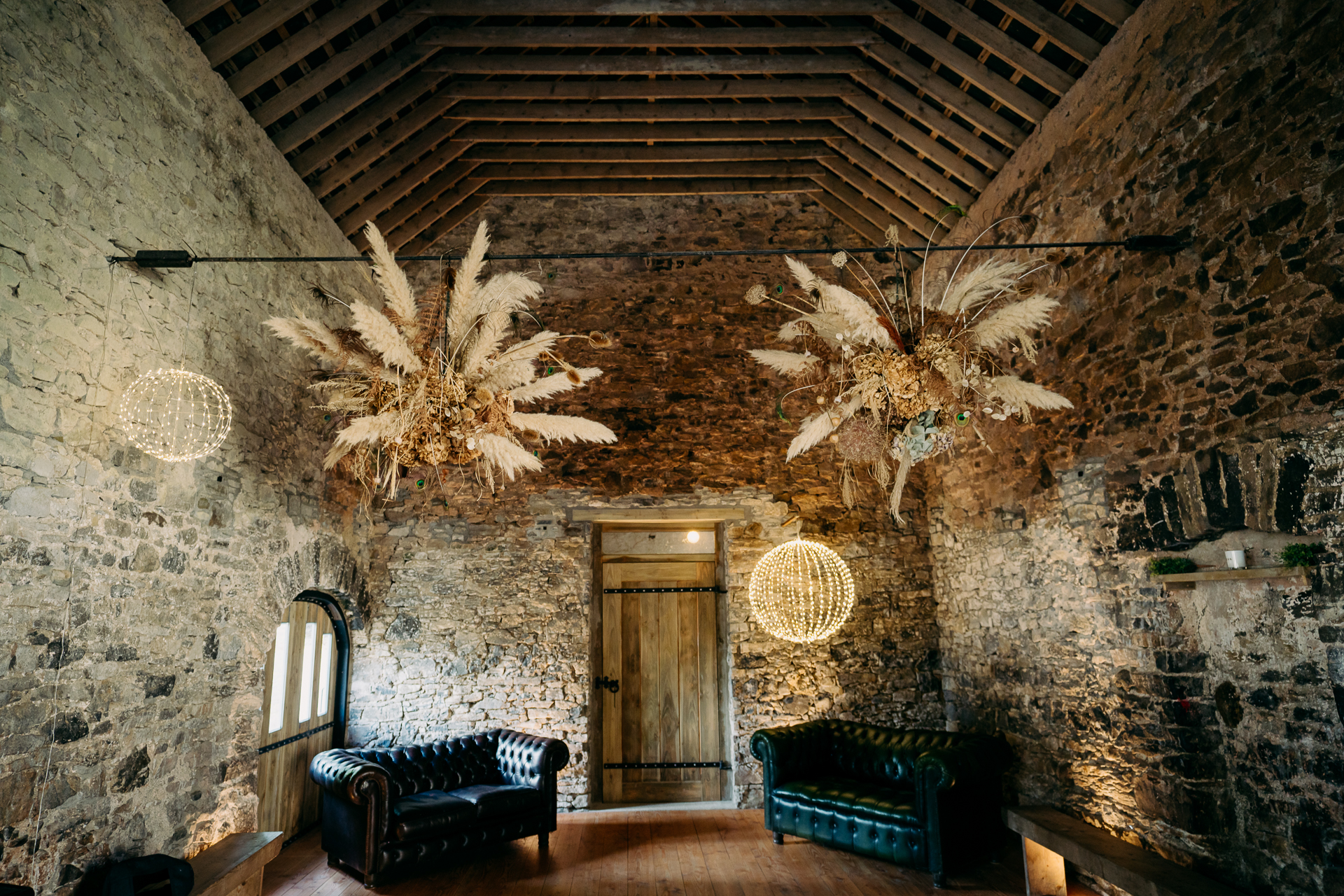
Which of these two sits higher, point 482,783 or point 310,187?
point 310,187

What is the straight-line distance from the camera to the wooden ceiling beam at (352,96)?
4883 mm

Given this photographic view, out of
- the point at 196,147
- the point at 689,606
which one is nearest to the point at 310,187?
the point at 196,147

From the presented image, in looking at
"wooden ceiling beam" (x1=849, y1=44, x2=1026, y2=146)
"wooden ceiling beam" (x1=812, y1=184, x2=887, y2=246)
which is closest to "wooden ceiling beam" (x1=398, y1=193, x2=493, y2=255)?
"wooden ceiling beam" (x1=812, y1=184, x2=887, y2=246)

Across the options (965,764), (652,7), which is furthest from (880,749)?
(652,7)

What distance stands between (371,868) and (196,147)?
426 cm

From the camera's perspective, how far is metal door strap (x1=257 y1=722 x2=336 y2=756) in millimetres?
4851

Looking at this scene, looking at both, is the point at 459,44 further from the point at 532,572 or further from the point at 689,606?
the point at 689,606

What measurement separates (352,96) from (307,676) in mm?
4194

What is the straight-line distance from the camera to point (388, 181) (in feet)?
20.6

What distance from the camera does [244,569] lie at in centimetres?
Answer: 443

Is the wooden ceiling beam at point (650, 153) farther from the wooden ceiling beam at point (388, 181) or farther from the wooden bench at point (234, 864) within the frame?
the wooden bench at point (234, 864)

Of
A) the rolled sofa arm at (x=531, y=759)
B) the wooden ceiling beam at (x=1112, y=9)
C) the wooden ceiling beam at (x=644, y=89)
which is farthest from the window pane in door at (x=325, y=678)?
the wooden ceiling beam at (x=1112, y=9)

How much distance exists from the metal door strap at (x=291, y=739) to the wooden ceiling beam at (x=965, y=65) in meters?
6.09

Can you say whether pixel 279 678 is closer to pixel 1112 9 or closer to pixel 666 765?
pixel 666 765
